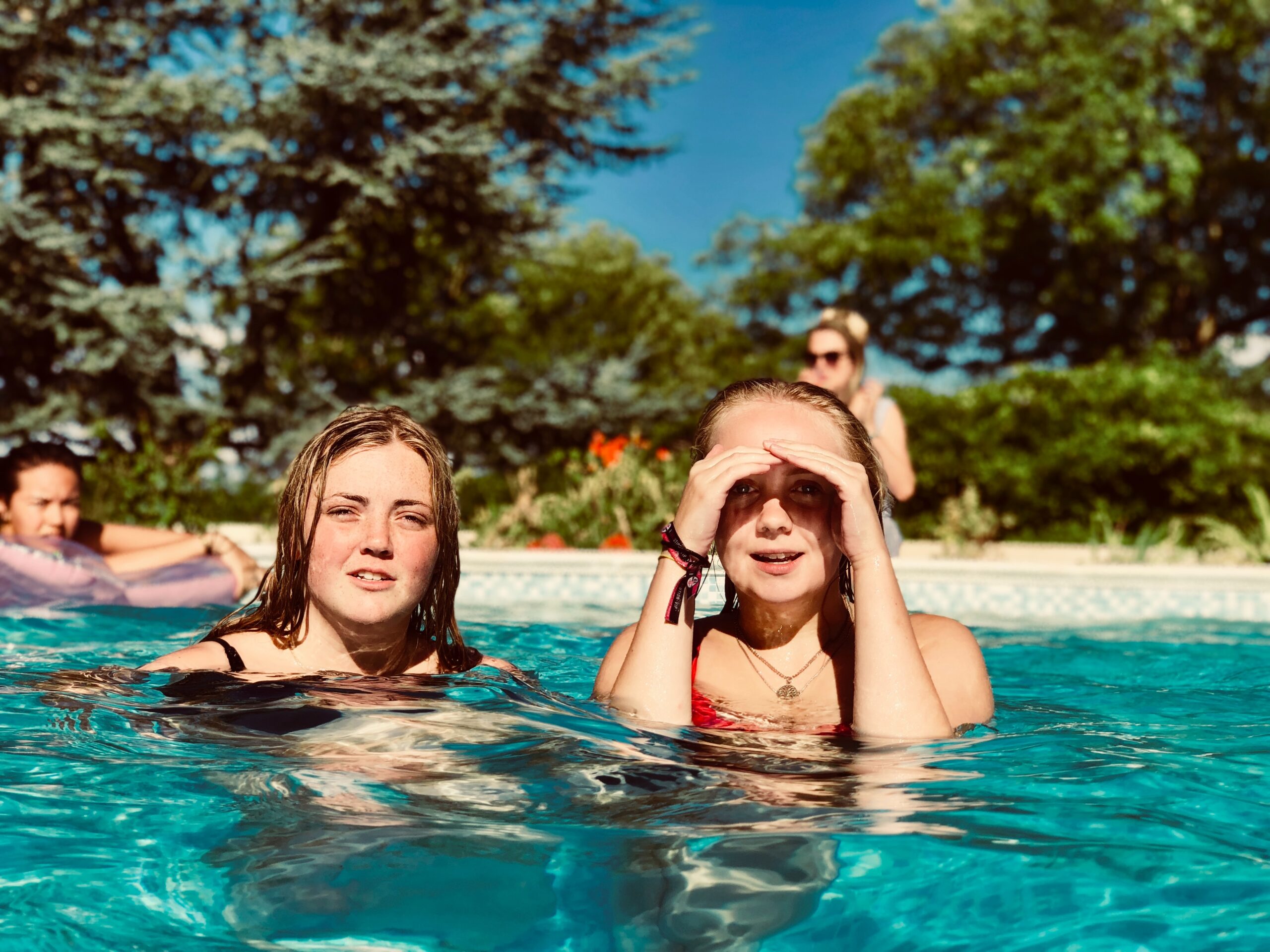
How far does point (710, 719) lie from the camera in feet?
9.84

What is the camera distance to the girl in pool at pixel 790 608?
2.58 metres

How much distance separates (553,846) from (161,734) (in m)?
1.26

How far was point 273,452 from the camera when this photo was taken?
608 inches

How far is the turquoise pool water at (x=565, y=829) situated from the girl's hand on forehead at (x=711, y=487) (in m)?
0.52

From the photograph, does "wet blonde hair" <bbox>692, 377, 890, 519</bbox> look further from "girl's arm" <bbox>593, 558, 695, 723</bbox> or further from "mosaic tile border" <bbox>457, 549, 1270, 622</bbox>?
"mosaic tile border" <bbox>457, 549, 1270, 622</bbox>

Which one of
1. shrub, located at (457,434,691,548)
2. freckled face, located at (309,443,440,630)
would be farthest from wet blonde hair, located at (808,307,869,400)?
shrub, located at (457,434,691,548)

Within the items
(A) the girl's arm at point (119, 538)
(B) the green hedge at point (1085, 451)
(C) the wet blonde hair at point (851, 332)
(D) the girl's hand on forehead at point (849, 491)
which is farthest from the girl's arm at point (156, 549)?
(B) the green hedge at point (1085, 451)

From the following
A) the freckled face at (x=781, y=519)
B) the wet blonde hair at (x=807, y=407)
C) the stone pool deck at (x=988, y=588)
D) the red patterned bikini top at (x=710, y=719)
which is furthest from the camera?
the stone pool deck at (x=988, y=588)

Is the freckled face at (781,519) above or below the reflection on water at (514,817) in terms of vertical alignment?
above

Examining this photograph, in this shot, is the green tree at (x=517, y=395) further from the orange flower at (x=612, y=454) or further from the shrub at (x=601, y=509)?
the orange flower at (x=612, y=454)

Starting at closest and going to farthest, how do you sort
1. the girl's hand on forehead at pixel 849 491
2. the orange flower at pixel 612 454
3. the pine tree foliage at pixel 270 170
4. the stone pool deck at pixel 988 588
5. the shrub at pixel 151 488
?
the girl's hand on forehead at pixel 849 491 < the stone pool deck at pixel 988 588 < the shrub at pixel 151 488 < the orange flower at pixel 612 454 < the pine tree foliage at pixel 270 170

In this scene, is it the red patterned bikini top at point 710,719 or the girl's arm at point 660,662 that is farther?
the red patterned bikini top at point 710,719

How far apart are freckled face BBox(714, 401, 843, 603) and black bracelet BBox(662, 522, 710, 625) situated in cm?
9

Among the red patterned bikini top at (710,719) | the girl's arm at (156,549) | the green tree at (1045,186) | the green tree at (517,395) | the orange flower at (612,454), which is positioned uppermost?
the green tree at (1045,186)
